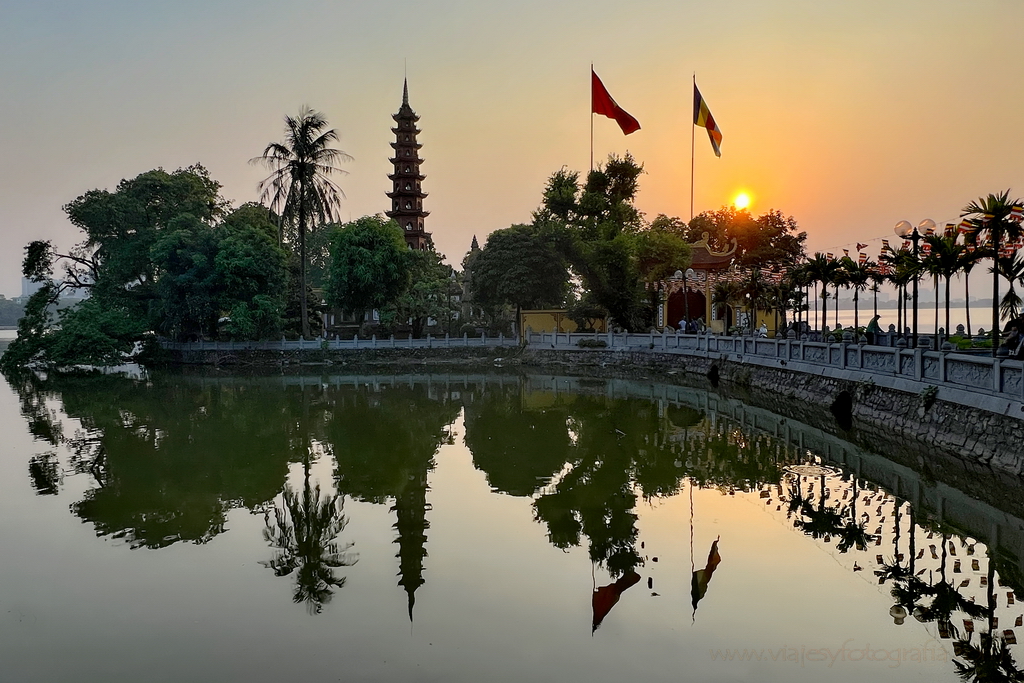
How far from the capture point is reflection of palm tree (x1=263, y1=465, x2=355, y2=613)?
816cm

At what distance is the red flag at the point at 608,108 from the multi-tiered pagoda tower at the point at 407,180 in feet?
69.6

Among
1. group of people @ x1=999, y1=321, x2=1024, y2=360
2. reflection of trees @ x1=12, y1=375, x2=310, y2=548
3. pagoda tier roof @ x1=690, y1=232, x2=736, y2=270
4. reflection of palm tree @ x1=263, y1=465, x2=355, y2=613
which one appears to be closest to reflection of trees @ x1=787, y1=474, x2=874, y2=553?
group of people @ x1=999, y1=321, x2=1024, y2=360

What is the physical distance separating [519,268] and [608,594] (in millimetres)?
33647

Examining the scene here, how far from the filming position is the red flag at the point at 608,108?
31.3 meters

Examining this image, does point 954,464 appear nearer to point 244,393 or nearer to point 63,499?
point 63,499

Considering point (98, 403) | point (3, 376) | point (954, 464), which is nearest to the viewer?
point (954, 464)

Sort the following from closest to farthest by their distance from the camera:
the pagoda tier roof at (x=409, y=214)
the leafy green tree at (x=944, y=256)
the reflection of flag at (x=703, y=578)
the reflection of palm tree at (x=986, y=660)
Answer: the reflection of palm tree at (x=986, y=660) < the reflection of flag at (x=703, y=578) < the leafy green tree at (x=944, y=256) < the pagoda tier roof at (x=409, y=214)

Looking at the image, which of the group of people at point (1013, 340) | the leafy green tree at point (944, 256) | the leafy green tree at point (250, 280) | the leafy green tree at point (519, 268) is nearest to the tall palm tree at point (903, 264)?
the leafy green tree at point (944, 256)

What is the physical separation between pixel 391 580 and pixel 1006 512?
26.3 feet

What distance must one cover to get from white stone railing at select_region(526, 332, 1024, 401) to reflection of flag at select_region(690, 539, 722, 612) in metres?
5.87

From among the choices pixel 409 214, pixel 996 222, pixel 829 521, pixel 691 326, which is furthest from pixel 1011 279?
pixel 409 214

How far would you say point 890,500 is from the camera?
11.1 metres

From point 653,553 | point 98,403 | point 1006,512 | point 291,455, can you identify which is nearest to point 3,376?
point 98,403

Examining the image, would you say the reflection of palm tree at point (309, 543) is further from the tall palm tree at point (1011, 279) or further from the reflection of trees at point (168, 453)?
the tall palm tree at point (1011, 279)
